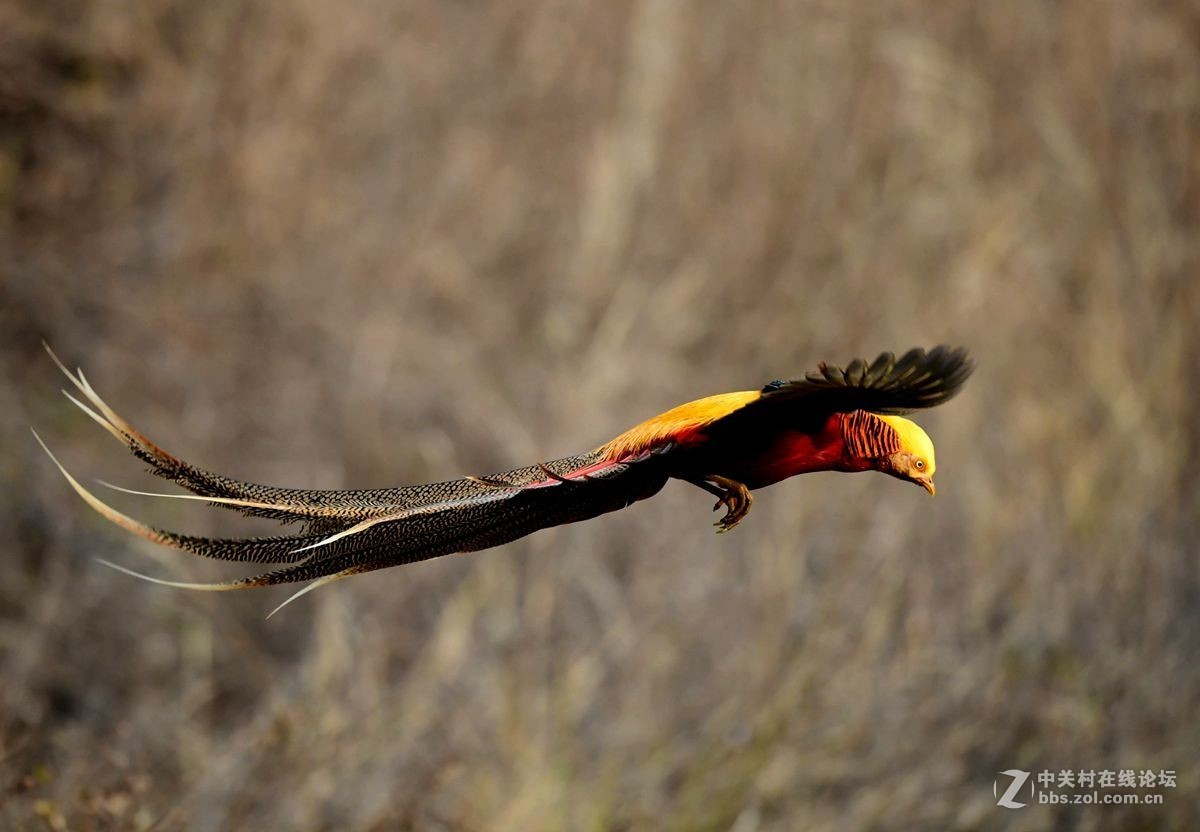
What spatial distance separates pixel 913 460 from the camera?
0.72m

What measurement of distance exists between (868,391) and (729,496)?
0.11 m

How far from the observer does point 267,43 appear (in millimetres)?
6621

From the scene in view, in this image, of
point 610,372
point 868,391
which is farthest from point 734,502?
point 610,372

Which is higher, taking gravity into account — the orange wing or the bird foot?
the orange wing

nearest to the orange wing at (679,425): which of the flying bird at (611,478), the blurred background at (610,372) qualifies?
the flying bird at (611,478)

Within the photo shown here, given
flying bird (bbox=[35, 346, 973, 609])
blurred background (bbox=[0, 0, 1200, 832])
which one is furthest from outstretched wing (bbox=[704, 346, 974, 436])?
blurred background (bbox=[0, 0, 1200, 832])

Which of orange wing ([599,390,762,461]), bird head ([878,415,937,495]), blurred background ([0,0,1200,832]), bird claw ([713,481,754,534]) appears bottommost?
bird head ([878,415,937,495])

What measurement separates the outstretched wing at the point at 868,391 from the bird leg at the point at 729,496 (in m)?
0.03

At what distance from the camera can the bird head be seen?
2.35ft

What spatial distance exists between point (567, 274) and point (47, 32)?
8.14ft

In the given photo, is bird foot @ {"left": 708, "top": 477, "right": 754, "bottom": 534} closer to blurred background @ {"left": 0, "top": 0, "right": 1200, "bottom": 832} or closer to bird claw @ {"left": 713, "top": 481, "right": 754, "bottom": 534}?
bird claw @ {"left": 713, "top": 481, "right": 754, "bottom": 534}

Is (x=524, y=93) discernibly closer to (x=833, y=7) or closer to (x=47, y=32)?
(x=833, y=7)

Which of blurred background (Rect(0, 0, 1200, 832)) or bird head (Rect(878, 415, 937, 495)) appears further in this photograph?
blurred background (Rect(0, 0, 1200, 832))

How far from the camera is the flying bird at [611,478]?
2.37ft
